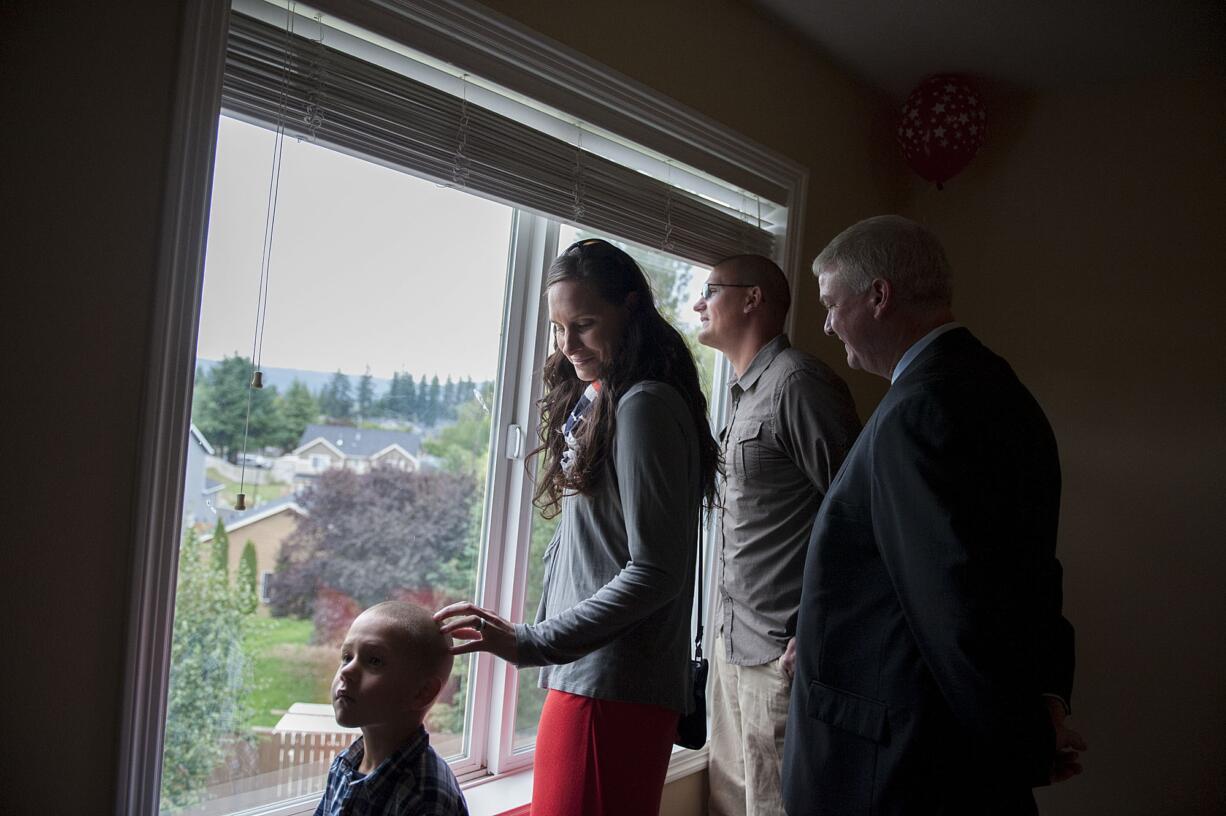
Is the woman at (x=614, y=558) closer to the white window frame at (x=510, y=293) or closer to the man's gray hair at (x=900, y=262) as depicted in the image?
the man's gray hair at (x=900, y=262)

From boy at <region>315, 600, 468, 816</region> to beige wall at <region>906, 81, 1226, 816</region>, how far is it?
2.35 m

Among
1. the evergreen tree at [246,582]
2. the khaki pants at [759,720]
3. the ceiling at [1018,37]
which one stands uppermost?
the ceiling at [1018,37]

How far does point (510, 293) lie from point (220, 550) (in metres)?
0.85

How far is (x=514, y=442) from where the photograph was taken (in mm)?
1932

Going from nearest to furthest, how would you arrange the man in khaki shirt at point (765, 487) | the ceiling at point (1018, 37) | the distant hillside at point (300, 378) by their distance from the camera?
1. the distant hillside at point (300, 378)
2. the man in khaki shirt at point (765, 487)
3. the ceiling at point (1018, 37)

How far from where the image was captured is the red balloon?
8.88ft

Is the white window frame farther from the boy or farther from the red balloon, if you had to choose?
the red balloon

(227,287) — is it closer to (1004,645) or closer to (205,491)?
(205,491)

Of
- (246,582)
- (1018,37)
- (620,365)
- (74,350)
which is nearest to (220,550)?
(246,582)

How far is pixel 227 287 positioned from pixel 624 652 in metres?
0.93

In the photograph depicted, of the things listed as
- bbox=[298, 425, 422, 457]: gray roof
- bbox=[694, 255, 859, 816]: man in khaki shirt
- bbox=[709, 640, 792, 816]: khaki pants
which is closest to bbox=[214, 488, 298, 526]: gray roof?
bbox=[298, 425, 422, 457]: gray roof

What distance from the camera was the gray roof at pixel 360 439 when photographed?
5.29 ft

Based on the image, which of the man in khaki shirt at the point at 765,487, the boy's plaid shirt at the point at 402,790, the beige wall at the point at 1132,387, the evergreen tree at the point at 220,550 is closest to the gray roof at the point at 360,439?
the evergreen tree at the point at 220,550

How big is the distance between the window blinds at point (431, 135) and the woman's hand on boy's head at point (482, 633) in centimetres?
86
